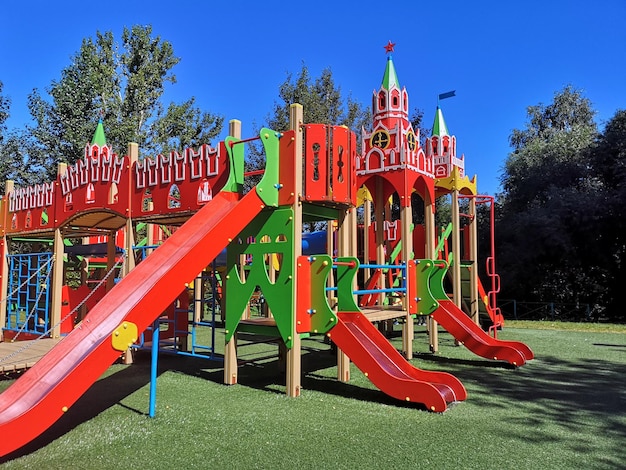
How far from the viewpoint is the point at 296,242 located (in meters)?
7.01

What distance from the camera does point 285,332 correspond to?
272 inches

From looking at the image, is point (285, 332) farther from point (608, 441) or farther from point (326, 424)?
point (608, 441)

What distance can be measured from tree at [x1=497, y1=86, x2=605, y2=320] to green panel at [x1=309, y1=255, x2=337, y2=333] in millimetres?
18378

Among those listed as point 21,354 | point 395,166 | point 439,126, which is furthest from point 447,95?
point 21,354

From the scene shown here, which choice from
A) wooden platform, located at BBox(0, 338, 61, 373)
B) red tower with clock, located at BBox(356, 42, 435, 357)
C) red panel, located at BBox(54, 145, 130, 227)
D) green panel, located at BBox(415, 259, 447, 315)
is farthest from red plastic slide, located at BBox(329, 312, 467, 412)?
red panel, located at BBox(54, 145, 130, 227)

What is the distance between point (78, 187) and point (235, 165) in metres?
4.11

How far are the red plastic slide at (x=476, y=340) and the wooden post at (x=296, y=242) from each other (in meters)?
3.67

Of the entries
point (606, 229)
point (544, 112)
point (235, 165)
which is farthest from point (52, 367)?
point (544, 112)

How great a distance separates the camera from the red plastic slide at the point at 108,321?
4246 mm

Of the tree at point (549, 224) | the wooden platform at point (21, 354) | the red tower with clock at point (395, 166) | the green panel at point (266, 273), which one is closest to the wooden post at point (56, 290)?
the wooden platform at point (21, 354)

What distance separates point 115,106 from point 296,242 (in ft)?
73.4

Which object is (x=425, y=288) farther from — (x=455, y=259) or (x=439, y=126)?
(x=439, y=126)

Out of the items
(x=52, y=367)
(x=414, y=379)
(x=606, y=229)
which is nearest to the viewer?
(x=52, y=367)

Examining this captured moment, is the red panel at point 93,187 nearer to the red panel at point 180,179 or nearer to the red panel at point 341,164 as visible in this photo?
the red panel at point 180,179
